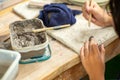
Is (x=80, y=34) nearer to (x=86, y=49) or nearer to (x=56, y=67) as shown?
(x=86, y=49)

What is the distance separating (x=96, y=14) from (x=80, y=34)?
0.14m

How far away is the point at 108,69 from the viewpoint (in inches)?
57.0

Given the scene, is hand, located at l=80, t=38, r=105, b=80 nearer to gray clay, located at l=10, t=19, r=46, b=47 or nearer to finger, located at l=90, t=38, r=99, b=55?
finger, located at l=90, t=38, r=99, b=55

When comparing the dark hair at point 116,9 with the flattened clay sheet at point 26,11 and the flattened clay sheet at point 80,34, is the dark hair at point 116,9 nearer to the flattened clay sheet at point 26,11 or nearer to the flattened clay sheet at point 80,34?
the flattened clay sheet at point 80,34

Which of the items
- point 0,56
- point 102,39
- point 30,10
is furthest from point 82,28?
point 0,56

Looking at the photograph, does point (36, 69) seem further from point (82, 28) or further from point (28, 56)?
point (82, 28)

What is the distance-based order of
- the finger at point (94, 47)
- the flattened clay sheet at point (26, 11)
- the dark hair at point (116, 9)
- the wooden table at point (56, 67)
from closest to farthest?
the dark hair at point (116, 9), the wooden table at point (56, 67), the finger at point (94, 47), the flattened clay sheet at point (26, 11)

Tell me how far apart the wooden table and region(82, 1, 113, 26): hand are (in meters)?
0.20

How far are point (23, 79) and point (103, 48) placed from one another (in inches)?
13.5

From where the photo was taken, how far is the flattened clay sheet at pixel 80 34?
104 cm

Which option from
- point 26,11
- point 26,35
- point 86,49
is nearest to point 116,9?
point 86,49

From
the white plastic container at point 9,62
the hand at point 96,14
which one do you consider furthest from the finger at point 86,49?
the white plastic container at point 9,62

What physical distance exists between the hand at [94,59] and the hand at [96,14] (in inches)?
5.1

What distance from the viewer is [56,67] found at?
3.09 feet
